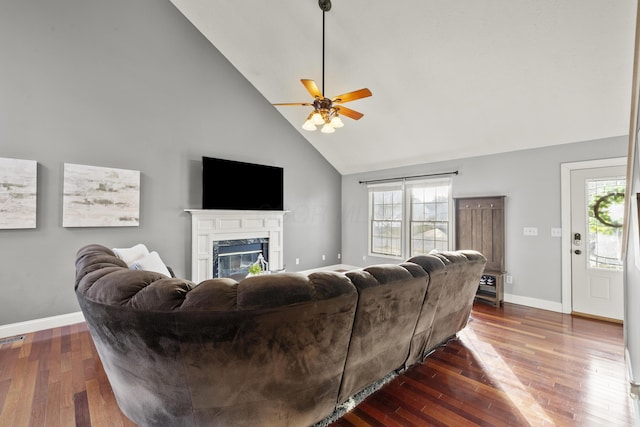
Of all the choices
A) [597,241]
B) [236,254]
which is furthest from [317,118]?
[597,241]

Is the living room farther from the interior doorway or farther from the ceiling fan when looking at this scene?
the ceiling fan

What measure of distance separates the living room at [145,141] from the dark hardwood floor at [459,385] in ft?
3.29

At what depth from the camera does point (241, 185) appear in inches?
191

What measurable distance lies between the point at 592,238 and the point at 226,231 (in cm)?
525

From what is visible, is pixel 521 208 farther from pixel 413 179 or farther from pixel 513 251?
pixel 413 179

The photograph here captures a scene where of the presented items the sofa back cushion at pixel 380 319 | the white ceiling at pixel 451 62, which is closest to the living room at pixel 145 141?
the white ceiling at pixel 451 62

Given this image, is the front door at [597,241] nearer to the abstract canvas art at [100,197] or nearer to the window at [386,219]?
the window at [386,219]

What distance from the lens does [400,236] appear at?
5910 mm

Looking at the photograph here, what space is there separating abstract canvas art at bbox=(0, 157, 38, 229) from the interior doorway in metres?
6.59

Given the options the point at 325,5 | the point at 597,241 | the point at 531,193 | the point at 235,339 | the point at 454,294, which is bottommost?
the point at 454,294

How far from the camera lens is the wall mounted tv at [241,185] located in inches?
176

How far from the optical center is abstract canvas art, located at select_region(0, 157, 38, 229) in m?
2.97

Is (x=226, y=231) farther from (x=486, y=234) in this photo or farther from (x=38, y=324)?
(x=486, y=234)

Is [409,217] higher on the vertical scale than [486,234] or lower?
higher
